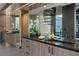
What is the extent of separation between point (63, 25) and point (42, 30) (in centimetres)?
62

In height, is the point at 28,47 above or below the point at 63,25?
below

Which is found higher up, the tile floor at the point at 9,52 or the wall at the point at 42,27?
the wall at the point at 42,27

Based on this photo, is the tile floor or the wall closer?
the tile floor

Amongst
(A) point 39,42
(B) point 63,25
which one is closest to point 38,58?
(A) point 39,42

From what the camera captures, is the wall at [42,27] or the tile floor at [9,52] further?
the wall at [42,27]

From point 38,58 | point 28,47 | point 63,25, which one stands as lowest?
point 28,47

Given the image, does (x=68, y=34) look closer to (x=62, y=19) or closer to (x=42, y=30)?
(x=62, y=19)

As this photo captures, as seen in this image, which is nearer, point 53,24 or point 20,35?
point 53,24

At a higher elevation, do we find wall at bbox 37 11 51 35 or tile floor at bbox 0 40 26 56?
wall at bbox 37 11 51 35

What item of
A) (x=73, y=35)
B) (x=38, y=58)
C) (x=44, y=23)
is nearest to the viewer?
(x=38, y=58)

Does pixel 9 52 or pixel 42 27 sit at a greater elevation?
pixel 42 27

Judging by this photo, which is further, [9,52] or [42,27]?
[42,27]

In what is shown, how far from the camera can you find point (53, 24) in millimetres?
3621

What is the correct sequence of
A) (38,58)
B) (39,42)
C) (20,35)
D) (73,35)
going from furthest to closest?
(20,35), (73,35), (39,42), (38,58)
